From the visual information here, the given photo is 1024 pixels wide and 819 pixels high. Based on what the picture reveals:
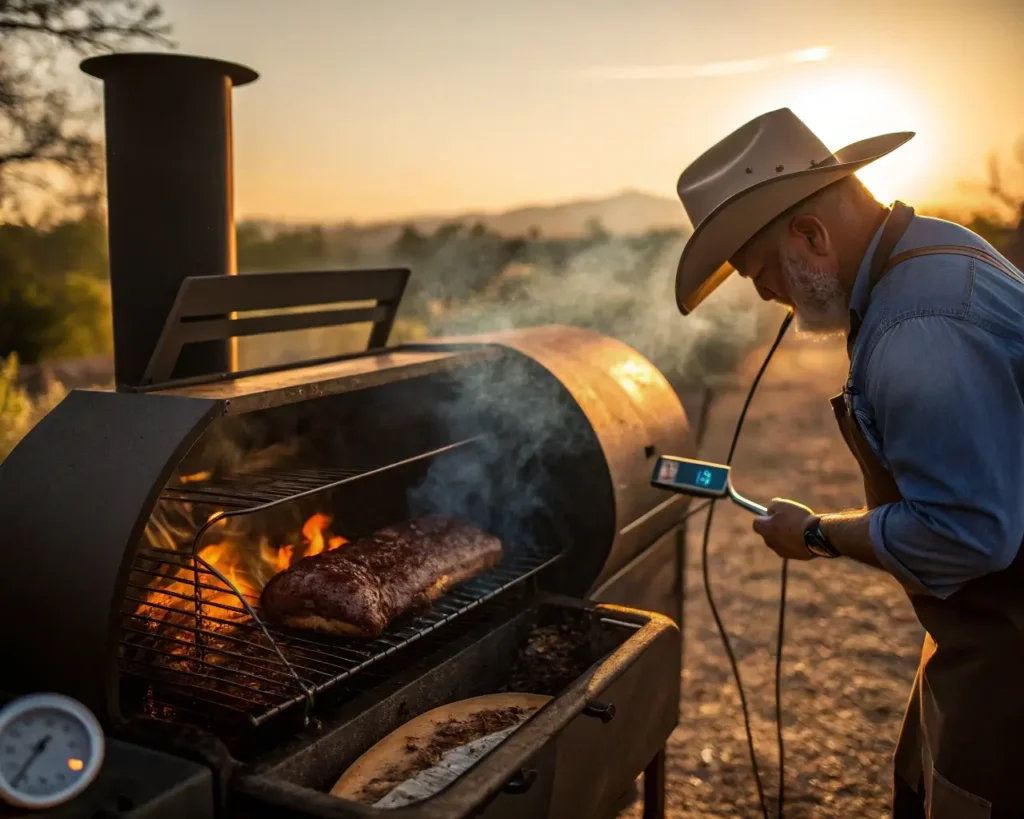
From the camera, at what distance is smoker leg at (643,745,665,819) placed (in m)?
3.28

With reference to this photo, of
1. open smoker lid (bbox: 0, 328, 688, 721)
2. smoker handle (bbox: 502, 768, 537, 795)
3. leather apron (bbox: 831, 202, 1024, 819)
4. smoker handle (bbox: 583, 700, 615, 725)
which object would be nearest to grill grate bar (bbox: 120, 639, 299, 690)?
open smoker lid (bbox: 0, 328, 688, 721)

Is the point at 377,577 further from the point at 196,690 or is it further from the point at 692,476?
the point at 692,476

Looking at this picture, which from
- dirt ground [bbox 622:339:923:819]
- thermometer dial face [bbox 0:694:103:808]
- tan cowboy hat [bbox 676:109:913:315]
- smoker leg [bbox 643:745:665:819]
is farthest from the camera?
dirt ground [bbox 622:339:923:819]

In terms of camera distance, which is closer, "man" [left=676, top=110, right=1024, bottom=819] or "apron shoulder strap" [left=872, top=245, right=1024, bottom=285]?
"man" [left=676, top=110, right=1024, bottom=819]

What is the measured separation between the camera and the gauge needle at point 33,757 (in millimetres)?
1657

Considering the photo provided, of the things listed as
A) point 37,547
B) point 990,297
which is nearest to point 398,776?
point 37,547

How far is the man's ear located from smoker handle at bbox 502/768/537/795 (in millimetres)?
1606

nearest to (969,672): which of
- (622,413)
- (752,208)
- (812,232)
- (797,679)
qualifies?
(812,232)

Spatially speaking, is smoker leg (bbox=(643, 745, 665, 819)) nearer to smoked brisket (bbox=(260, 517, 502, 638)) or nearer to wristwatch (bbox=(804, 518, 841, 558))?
smoked brisket (bbox=(260, 517, 502, 638))

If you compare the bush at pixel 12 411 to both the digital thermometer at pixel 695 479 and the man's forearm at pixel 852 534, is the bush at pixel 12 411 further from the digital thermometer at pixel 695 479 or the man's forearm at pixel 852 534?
the man's forearm at pixel 852 534

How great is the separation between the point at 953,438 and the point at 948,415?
6 cm

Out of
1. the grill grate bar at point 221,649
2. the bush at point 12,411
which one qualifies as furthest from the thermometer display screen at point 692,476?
the bush at point 12,411

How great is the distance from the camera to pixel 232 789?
1896 millimetres

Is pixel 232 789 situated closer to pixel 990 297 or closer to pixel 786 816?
pixel 990 297
